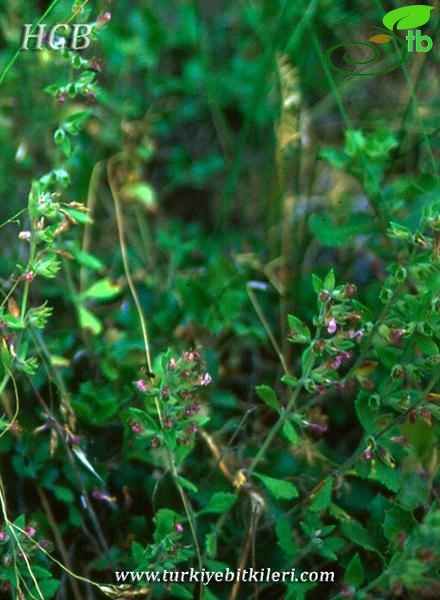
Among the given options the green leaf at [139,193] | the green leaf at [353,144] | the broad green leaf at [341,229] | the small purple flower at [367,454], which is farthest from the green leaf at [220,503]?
the green leaf at [139,193]

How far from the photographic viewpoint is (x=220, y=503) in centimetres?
139

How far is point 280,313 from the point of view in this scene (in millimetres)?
1909

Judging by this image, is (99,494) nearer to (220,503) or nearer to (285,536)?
(220,503)

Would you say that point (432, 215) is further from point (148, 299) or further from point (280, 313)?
point (148, 299)

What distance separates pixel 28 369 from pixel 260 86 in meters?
1.00

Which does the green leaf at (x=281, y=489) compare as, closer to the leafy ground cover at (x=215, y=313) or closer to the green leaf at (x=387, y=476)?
the leafy ground cover at (x=215, y=313)

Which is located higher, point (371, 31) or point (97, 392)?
point (371, 31)

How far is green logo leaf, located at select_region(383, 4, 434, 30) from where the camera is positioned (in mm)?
1790

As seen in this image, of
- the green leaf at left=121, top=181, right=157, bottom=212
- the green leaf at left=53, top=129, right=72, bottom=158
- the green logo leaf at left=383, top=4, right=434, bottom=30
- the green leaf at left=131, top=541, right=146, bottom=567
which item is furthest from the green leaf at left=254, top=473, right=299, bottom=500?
the green logo leaf at left=383, top=4, right=434, bottom=30

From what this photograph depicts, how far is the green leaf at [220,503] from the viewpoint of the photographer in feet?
4.55

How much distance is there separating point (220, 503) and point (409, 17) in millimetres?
1083

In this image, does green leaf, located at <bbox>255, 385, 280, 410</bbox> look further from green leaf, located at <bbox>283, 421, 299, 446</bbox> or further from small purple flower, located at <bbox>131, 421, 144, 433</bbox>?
small purple flower, located at <bbox>131, 421, 144, 433</bbox>

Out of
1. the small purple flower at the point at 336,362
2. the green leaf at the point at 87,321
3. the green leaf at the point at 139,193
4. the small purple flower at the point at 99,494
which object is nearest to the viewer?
the small purple flower at the point at 336,362

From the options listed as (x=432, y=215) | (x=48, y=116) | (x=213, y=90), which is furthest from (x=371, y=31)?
(x=432, y=215)
